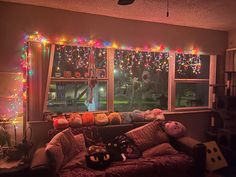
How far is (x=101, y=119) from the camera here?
10.7ft

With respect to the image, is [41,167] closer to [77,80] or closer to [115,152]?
[115,152]

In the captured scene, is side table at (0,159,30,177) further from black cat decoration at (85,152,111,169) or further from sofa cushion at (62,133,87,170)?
black cat decoration at (85,152,111,169)

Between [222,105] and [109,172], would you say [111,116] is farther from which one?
[222,105]

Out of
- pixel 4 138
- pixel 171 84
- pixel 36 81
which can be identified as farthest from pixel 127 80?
pixel 4 138

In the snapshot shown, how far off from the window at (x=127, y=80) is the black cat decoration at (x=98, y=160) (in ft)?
3.85

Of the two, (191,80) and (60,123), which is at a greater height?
(191,80)

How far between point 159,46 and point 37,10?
216 cm

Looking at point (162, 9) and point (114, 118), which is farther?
point (114, 118)

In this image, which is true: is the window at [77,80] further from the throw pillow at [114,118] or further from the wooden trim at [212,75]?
the wooden trim at [212,75]

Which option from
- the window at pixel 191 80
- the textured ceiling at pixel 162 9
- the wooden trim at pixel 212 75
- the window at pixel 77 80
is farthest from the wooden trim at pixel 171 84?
the window at pixel 77 80

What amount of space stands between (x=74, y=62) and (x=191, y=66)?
2.44 m

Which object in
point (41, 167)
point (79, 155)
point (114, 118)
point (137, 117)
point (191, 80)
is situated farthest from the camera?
point (191, 80)

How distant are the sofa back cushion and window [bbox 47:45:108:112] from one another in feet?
2.71

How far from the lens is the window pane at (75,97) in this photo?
3.50 meters
